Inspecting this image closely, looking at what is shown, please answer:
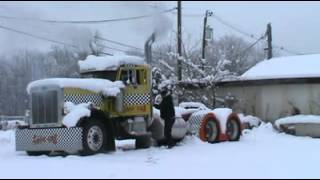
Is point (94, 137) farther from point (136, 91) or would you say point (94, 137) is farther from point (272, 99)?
point (272, 99)

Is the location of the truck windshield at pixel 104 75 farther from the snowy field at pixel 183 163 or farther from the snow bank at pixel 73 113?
the snowy field at pixel 183 163

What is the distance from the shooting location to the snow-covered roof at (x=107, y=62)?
2090cm

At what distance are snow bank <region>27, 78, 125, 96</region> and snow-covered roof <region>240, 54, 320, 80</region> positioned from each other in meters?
16.0

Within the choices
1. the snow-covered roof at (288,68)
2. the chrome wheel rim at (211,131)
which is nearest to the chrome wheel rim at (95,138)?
the chrome wheel rim at (211,131)

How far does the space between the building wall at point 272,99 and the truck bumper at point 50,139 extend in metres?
18.2

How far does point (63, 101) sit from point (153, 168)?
521 centimetres

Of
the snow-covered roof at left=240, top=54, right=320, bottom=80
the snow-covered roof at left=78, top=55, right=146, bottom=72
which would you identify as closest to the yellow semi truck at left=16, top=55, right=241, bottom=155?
the snow-covered roof at left=78, top=55, right=146, bottom=72

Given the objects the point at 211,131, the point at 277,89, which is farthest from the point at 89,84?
the point at 277,89

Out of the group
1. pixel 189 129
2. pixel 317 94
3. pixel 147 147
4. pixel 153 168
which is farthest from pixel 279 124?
pixel 153 168

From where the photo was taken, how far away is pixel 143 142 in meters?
21.5

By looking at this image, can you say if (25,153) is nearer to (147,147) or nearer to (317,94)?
(147,147)

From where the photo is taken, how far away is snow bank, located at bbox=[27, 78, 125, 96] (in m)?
19.1

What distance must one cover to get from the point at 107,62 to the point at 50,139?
336 centimetres

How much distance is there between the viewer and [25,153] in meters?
20.5
